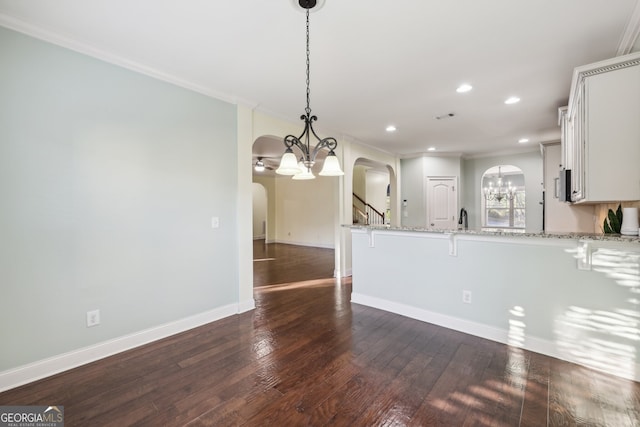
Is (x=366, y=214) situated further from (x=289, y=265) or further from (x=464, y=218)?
(x=289, y=265)

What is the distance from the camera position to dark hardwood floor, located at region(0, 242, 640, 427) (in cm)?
173

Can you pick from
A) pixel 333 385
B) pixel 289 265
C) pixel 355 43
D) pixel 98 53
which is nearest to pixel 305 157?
pixel 355 43

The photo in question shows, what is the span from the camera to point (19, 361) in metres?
2.09

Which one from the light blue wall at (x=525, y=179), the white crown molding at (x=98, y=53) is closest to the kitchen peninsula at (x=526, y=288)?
the white crown molding at (x=98, y=53)

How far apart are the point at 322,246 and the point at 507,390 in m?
7.64

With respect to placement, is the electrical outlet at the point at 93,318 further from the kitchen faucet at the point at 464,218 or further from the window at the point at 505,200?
the window at the point at 505,200

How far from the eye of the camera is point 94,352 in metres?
2.42

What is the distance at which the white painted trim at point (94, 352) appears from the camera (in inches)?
81.5

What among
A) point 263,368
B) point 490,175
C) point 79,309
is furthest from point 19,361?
point 490,175

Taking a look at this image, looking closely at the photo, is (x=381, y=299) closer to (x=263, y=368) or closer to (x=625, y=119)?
(x=263, y=368)

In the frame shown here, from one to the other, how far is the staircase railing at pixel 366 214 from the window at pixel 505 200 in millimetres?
3465

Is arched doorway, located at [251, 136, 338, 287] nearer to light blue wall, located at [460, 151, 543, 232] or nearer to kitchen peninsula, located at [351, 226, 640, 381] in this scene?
kitchen peninsula, located at [351, 226, 640, 381]

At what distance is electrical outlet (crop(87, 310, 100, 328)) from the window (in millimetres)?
8673

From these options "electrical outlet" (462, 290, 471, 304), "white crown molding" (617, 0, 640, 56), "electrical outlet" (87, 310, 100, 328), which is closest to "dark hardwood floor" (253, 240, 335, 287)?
"electrical outlet" (87, 310, 100, 328)
